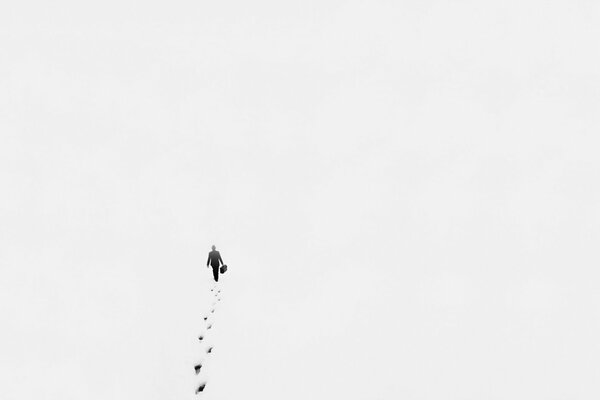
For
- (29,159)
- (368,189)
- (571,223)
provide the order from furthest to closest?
(29,159) < (368,189) < (571,223)

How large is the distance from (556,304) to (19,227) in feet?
64.6

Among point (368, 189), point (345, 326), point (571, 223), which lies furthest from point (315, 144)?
point (345, 326)

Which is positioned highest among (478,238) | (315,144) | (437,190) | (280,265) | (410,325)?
(315,144)

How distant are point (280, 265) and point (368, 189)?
2342cm

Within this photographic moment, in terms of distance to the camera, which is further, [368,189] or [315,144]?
[315,144]

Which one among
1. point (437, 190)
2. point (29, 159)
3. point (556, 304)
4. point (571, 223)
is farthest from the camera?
point (29, 159)

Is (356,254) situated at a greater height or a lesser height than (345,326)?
greater

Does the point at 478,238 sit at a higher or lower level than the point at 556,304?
higher

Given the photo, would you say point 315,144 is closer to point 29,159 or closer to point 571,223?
point 29,159

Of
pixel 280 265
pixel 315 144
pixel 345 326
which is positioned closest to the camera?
pixel 345 326

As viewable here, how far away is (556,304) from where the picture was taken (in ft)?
31.7

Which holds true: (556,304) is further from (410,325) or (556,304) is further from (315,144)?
(315,144)

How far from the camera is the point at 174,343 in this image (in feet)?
20.7

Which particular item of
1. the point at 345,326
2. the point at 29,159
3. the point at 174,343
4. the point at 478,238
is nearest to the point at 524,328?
the point at 345,326
